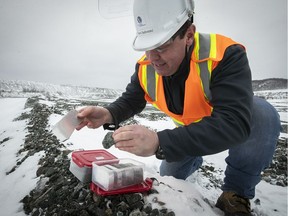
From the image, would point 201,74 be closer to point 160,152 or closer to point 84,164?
point 160,152

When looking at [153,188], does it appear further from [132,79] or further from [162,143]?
[132,79]

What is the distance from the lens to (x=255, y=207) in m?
2.21

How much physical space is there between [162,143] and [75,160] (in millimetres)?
848

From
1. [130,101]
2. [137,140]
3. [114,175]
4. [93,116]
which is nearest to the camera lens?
[137,140]

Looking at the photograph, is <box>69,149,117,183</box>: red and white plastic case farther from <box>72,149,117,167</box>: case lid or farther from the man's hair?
the man's hair

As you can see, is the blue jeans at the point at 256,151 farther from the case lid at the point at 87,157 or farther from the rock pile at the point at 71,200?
the case lid at the point at 87,157

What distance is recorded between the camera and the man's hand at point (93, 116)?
5.94 ft

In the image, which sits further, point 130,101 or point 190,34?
point 130,101

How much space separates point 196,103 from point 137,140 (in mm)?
707

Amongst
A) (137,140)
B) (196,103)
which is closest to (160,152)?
(137,140)

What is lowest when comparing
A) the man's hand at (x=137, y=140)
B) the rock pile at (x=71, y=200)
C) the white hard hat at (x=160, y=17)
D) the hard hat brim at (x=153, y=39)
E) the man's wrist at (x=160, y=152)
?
the rock pile at (x=71, y=200)

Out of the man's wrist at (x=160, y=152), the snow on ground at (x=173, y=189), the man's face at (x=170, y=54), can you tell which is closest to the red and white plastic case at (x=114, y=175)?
the snow on ground at (x=173, y=189)

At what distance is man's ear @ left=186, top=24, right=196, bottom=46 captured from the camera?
5.54 feet

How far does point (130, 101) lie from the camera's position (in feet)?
7.64
